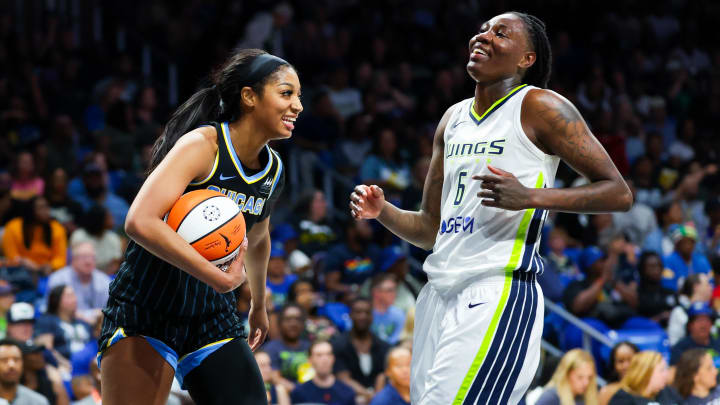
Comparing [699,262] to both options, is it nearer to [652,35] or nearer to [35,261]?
[652,35]

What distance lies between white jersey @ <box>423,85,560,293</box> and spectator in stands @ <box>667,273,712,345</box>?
558 cm

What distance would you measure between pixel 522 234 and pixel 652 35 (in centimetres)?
1212

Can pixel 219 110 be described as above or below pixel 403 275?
above

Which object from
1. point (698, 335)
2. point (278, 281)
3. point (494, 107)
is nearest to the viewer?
point (494, 107)

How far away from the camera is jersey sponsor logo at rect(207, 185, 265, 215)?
11.6 feet

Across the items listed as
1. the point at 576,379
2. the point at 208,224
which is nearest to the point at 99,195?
the point at 576,379

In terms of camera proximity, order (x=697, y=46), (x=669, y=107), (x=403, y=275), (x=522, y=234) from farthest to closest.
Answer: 1. (x=697, y=46)
2. (x=669, y=107)
3. (x=403, y=275)
4. (x=522, y=234)

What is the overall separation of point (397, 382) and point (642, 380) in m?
1.76

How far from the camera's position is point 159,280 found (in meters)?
3.52

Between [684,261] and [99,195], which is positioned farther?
[684,261]

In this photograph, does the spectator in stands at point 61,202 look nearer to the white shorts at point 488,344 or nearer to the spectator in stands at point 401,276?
the spectator in stands at point 401,276

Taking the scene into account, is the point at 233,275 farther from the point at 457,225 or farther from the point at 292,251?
the point at 292,251

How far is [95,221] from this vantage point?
27.9ft

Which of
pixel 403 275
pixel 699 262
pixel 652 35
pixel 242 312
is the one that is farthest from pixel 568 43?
pixel 242 312
